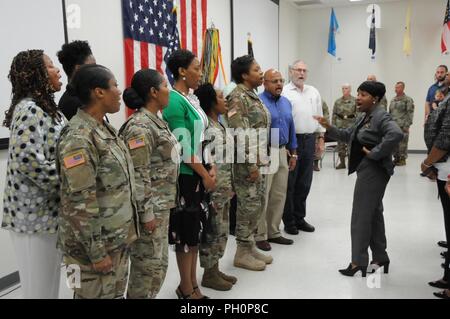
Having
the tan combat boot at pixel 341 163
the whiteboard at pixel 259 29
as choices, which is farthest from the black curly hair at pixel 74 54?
the tan combat boot at pixel 341 163

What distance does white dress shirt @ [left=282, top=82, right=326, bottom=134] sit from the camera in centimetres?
404

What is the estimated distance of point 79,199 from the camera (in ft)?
4.91

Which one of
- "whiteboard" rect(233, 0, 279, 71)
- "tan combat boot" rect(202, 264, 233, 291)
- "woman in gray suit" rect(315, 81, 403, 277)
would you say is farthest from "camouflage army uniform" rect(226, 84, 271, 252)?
"whiteboard" rect(233, 0, 279, 71)

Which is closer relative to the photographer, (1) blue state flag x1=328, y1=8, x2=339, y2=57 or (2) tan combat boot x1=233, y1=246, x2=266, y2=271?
(2) tan combat boot x1=233, y1=246, x2=266, y2=271

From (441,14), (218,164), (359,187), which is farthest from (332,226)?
(441,14)

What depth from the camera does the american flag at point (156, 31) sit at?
405 cm

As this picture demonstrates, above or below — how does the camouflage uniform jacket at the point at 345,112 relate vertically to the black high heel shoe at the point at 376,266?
above

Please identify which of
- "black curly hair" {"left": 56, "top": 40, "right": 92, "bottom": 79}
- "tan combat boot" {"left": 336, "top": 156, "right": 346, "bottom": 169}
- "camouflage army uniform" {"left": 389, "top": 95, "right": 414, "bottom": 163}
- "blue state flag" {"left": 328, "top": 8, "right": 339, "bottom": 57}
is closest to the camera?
"black curly hair" {"left": 56, "top": 40, "right": 92, "bottom": 79}

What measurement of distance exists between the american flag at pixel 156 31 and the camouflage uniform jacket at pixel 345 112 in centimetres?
368

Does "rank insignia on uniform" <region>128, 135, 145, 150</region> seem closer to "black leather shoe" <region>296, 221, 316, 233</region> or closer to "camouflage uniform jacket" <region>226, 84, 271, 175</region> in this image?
"camouflage uniform jacket" <region>226, 84, 271, 175</region>

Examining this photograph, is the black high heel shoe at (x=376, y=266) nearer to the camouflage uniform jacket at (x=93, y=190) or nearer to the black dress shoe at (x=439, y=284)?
the black dress shoe at (x=439, y=284)

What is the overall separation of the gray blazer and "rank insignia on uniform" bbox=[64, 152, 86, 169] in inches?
74.0
